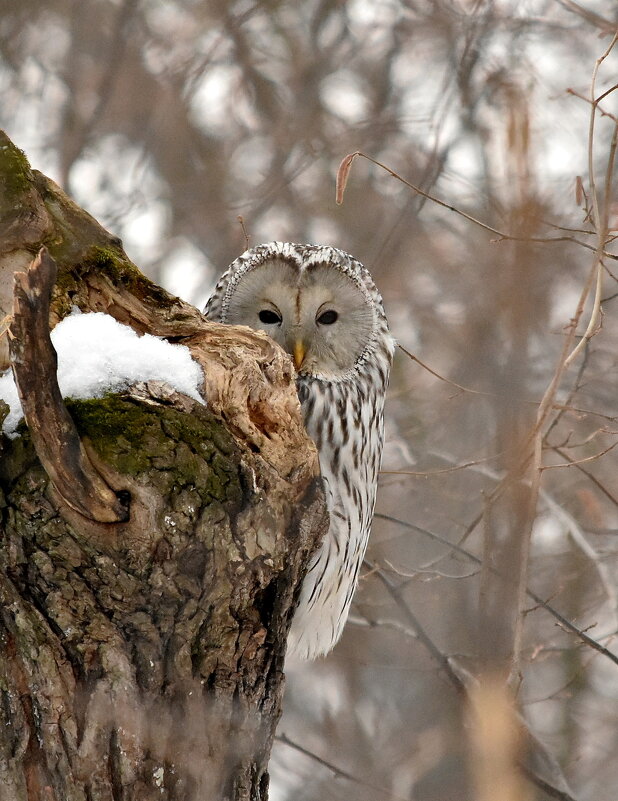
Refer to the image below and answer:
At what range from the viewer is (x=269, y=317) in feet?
10.4

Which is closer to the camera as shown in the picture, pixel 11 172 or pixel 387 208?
pixel 11 172

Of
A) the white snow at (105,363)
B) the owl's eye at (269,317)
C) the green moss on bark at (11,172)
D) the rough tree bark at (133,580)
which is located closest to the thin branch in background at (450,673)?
the owl's eye at (269,317)

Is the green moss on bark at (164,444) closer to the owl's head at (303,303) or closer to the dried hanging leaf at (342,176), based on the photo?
the dried hanging leaf at (342,176)

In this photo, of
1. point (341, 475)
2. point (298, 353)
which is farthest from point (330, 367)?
point (341, 475)

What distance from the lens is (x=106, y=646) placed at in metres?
1.87

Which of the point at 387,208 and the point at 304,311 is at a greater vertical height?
the point at 387,208

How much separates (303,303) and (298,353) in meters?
0.18

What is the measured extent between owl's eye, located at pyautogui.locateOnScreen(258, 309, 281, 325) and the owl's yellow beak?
13cm

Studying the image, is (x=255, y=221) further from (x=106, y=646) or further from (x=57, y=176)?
(x=106, y=646)

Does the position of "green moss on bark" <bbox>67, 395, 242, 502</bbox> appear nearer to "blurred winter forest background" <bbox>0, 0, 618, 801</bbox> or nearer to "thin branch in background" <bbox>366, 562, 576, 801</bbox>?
"thin branch in background" <bbox>366, 562, 576, 801</bbox>

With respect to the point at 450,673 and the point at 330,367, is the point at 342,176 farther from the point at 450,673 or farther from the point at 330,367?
the point at 450,673

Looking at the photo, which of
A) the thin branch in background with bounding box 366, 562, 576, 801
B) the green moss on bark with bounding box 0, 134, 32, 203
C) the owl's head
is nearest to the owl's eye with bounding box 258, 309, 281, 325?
the owl's head

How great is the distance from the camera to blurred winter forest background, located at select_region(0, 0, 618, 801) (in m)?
5.16

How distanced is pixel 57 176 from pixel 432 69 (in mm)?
2794
